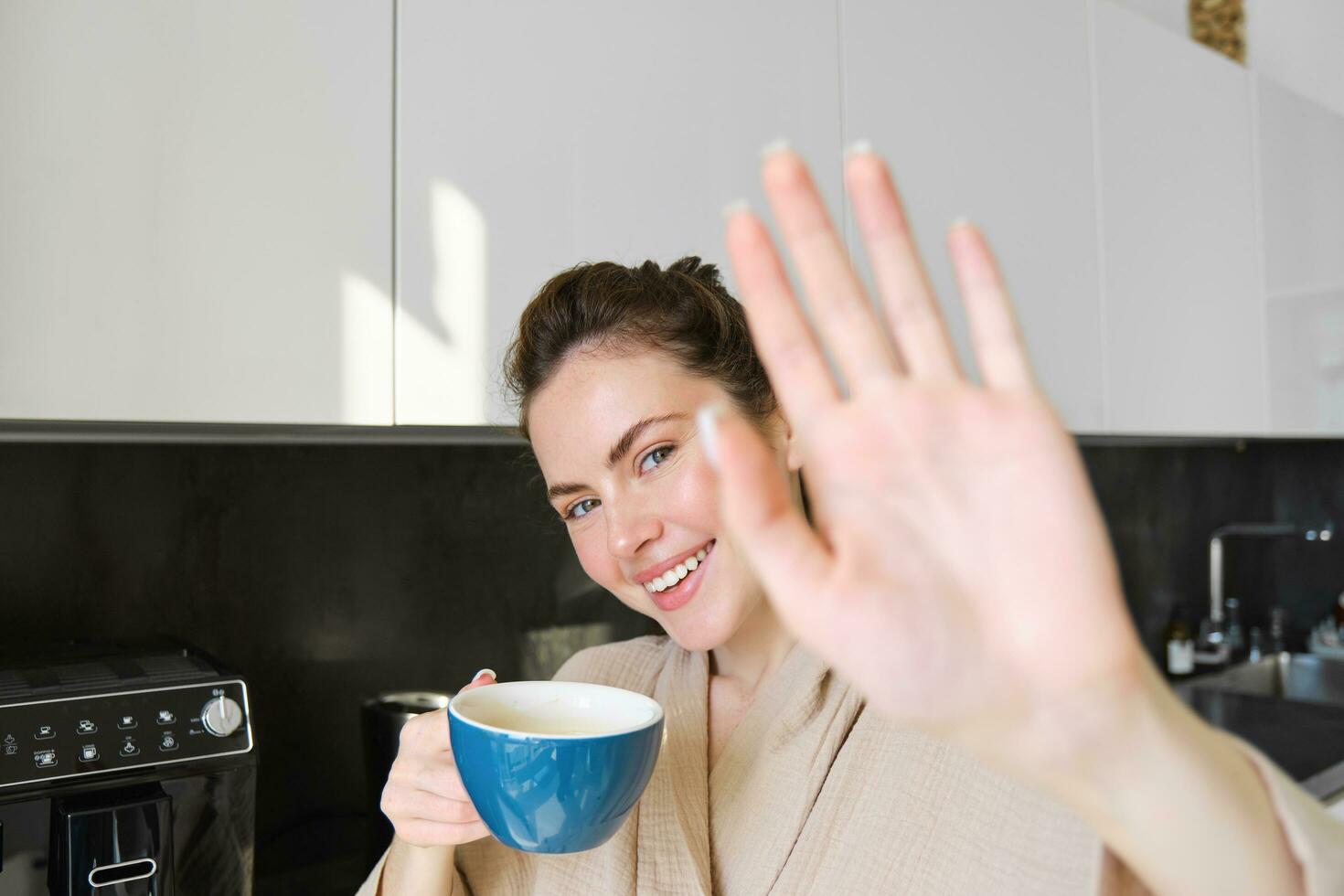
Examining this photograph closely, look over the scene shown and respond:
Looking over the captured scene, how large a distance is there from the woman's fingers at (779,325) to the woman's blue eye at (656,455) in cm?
52

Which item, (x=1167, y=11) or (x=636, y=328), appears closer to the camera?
(x=636, y=328)

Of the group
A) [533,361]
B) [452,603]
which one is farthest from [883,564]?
[452,603]

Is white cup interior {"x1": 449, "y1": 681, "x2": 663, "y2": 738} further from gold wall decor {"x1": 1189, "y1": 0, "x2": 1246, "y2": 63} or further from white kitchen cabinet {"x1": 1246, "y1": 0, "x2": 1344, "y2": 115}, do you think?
white kitchen cabinet {"x1": 1246, "y1": 0, "x2": 1344, "y2": 115}

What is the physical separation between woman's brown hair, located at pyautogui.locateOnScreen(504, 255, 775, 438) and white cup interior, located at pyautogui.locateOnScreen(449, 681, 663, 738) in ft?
1.17

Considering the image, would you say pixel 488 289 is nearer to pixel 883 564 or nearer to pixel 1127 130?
pixel 883 564

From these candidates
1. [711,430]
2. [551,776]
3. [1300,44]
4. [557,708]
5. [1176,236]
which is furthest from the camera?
[1300,44]

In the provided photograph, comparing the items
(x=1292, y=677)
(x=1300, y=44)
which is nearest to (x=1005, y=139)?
(x=1292, y=677)

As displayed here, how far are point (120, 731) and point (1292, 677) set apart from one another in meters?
2.46

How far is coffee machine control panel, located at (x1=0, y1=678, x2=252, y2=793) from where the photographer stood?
0.78 meters

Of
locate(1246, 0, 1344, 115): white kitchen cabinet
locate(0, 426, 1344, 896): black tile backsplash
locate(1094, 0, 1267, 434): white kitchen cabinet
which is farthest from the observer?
locate(1246, 0, 1344, 115): white kitchen cabinet

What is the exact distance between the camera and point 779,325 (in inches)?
16.2

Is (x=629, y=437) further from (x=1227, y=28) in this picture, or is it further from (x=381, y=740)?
(x=1227, y=28)

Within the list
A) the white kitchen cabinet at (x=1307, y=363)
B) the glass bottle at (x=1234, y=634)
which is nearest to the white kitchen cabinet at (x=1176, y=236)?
the white kitchen cabinet at (x=1307, y=363)

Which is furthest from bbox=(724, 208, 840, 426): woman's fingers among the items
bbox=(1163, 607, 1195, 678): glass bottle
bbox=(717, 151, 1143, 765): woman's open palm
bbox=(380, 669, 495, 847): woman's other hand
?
bbox=(1163, 607, 1195, 678): glass bottle
